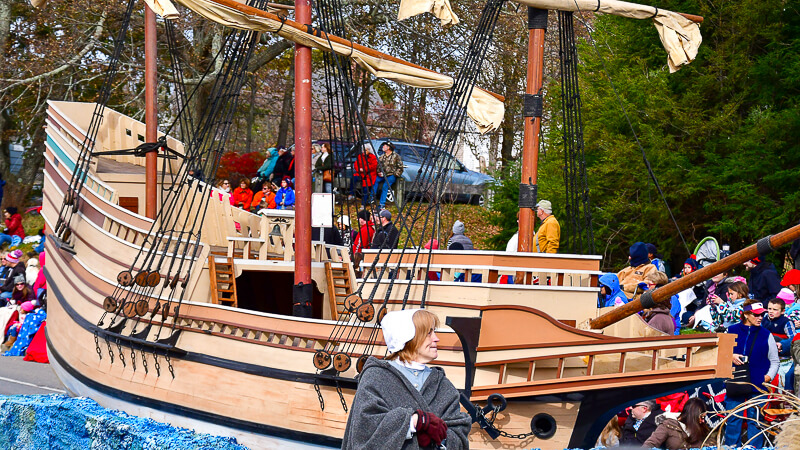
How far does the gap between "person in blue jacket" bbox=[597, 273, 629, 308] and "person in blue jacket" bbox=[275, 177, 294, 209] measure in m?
7.57

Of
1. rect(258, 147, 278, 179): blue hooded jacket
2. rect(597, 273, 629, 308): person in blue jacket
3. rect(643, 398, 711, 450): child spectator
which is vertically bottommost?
rect(643, 398, 711, 450): child spectator

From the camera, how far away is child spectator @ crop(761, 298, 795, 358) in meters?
7.48

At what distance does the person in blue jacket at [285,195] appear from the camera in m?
16.6

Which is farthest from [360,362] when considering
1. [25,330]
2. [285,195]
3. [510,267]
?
[285,195]

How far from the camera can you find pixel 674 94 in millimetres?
14672

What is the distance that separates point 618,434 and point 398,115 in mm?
22654

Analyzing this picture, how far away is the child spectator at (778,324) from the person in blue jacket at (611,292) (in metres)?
1.99

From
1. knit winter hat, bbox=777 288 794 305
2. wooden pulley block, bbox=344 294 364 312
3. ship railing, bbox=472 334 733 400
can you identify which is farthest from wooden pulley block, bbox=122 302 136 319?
knit winter hat, bbox=777 288 794 305

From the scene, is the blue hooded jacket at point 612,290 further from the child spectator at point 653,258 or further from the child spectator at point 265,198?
the child spectator at point 265,198

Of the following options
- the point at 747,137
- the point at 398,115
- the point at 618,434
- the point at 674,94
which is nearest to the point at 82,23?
the point at 398,115

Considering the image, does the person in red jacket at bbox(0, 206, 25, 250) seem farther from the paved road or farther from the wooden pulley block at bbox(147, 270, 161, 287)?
the wooden pulley block at bbox(147, 270, 161, 287)

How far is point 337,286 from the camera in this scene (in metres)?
9.68

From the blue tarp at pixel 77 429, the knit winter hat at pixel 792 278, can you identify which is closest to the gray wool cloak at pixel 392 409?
the blue tarp at pixel 77 429

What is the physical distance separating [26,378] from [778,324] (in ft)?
29.8
